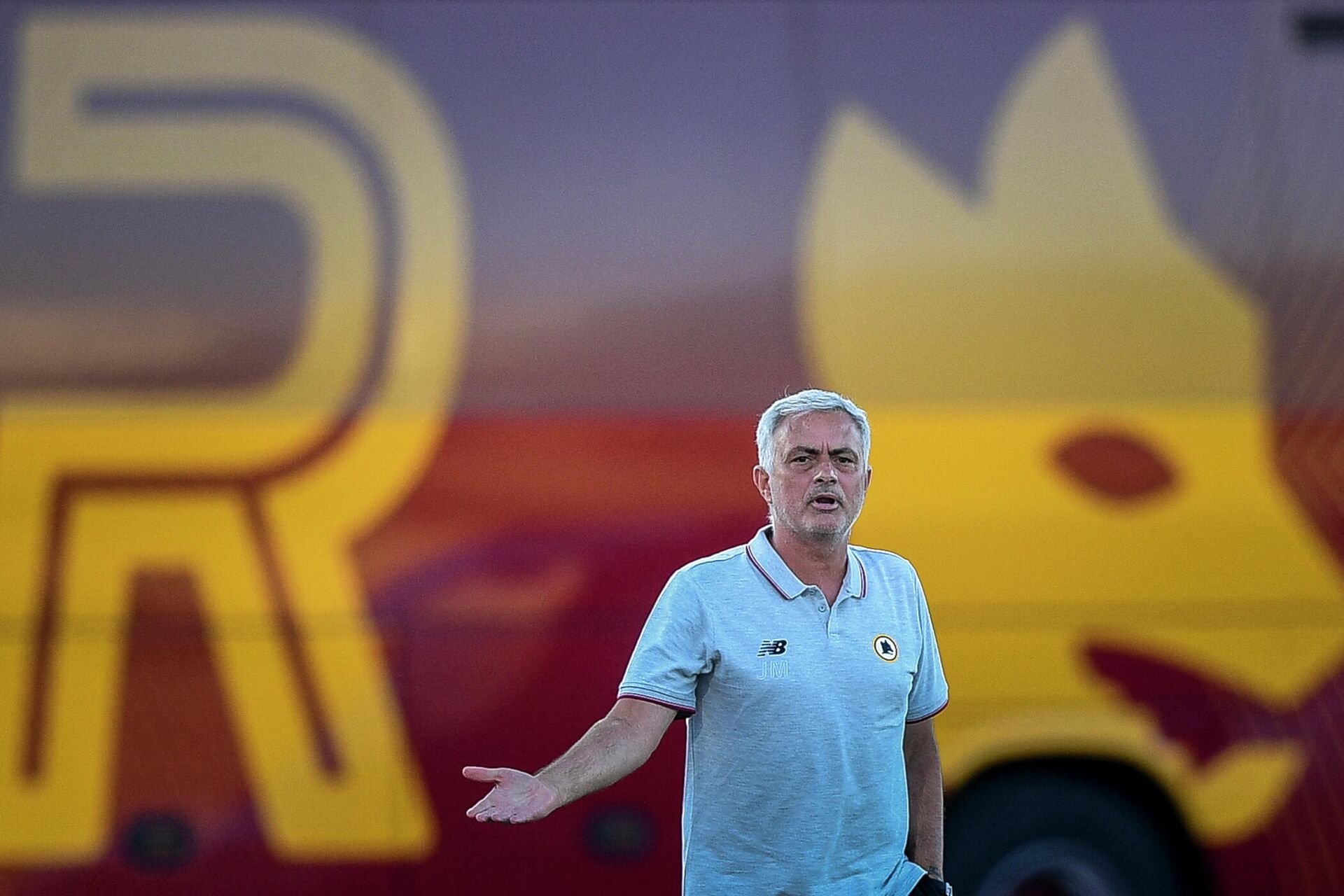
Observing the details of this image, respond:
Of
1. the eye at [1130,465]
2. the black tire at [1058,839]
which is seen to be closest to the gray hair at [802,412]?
the eye at [1130,465]

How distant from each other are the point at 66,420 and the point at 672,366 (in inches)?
74.6

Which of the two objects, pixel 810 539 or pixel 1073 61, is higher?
pixel 1073 61

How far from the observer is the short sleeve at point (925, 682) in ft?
9.62

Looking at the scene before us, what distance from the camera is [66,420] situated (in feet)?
14.9

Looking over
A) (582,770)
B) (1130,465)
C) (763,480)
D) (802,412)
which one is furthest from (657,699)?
(1130,465)

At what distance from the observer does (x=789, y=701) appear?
267 centimetres

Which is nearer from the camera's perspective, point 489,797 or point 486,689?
point 489,797

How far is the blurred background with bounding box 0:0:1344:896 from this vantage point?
179 inches

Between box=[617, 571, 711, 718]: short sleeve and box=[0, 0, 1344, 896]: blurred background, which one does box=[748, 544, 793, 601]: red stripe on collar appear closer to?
box=[617, 571, 711, 718]: short sleeve

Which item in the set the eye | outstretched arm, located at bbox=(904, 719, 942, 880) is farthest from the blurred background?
outstretched arm, located at bbox=(904, 719, 942, 880)

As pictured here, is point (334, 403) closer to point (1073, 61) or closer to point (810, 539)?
point (810, 539)

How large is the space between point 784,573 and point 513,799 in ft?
2.21

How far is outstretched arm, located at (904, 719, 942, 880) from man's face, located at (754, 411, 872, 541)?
53 cm

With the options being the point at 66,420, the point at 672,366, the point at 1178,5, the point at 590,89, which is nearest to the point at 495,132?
the point at 590,89
